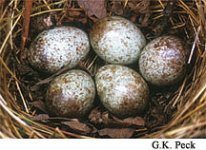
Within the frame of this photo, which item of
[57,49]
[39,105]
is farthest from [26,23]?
[39,105]

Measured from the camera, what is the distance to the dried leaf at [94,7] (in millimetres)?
1492

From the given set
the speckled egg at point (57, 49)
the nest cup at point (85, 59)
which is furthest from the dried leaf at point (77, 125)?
the speckled egg at point (57, 49)

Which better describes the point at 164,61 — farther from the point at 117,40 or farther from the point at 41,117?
the point at 41,117

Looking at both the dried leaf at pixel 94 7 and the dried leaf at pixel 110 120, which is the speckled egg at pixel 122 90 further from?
the dried leaf at pixel 94 7

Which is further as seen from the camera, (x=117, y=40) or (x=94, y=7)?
(x=94, y=7)

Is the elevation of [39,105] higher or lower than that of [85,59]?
lower

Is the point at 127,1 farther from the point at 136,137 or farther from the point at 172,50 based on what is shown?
the point at 136,137

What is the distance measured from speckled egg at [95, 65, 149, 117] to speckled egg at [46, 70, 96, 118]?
4 centimetres

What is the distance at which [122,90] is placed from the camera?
1312mm

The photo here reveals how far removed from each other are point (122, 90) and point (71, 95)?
162 millimetres

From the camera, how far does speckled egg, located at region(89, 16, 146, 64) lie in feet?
4.53

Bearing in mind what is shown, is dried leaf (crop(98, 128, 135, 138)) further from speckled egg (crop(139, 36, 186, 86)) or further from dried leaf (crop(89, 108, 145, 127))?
speckled egg (crop(139, 36, 186, 86))

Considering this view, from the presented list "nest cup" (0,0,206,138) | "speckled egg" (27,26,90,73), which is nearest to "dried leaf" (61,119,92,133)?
"nest cup" (0,0,206,138)

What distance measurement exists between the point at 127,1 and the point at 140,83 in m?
0.35
